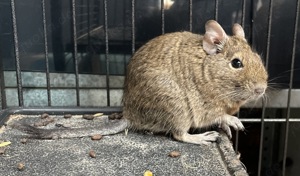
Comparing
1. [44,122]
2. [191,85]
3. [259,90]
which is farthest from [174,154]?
[44,122]

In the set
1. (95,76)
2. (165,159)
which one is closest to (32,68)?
(95,76)

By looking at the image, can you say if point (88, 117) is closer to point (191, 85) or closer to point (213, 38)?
point (191, 85)

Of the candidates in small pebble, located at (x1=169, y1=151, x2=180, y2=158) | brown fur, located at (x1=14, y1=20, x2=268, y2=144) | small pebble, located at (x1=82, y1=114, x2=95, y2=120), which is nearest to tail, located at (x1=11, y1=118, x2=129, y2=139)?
brown fur, located at (x1=14, y1=20, x2=268, y2=144)

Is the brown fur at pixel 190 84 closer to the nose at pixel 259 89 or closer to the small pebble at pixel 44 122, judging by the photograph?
the nose at pixel 259 89

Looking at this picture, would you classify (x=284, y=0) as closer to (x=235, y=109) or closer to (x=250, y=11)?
(x=250, y=11)

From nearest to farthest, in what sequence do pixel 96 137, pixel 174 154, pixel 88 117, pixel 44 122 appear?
pixel 174 154 < pixel 96 137 < pixel 44 122 < pixel 88 117

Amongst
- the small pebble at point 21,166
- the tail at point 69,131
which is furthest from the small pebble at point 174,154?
the small pebble at point 21,166

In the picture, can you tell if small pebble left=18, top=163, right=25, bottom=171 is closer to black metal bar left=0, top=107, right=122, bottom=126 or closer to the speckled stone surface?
the speckled stone surface
